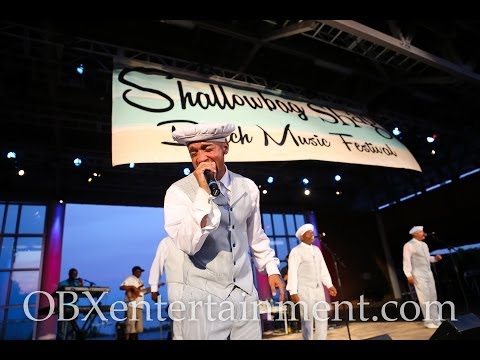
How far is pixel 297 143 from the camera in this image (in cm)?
331

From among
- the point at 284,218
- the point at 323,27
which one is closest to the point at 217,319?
the point at 323,27

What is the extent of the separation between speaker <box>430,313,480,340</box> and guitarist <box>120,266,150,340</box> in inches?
242

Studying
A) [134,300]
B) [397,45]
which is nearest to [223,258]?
[397,45]

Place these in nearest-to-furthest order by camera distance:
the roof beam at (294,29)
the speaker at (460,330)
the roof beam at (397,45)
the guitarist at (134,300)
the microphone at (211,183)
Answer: the microphone at (211,183), the speaker at (460,330), the roof beam at (397,45), the roof beam at (294,29), the guitarist at (134,300)

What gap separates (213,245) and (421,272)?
662 centimetres

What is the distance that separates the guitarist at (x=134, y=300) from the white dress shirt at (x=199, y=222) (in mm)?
5882

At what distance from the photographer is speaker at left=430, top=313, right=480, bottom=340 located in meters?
1.93

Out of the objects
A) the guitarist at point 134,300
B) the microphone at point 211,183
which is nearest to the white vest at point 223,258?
the microphone at point 211,183

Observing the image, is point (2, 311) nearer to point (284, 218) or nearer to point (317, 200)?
point (284, 218)

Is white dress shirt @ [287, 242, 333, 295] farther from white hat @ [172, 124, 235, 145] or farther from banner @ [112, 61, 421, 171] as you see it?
white hat @ [172, 124, 235, 145]

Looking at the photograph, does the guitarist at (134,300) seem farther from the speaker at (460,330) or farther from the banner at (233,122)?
the speaker at (460,330)

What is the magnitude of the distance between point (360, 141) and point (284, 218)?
11.9 m

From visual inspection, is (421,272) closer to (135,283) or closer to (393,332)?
(393,332)

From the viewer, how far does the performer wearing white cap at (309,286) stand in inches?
188
